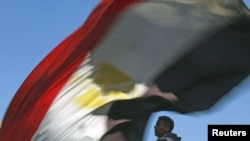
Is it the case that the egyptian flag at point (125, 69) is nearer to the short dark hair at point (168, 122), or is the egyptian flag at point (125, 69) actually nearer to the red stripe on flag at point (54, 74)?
the red stripe on flag at point (54, 74)

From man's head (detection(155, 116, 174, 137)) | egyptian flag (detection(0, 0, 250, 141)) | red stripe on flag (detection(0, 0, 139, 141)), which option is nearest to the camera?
egyptian flag (detection(0, 0, 250, 141))

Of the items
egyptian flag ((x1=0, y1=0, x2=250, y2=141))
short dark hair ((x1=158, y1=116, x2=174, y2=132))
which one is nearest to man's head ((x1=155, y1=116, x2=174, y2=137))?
short dark hair ((x1=158, y1=116, x2=174, y2=132))

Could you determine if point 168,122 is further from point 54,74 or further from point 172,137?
point 54,74

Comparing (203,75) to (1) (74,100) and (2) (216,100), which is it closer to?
(2) (216,100)

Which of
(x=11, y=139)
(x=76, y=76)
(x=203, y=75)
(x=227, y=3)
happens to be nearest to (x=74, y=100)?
(x=76, y=76)

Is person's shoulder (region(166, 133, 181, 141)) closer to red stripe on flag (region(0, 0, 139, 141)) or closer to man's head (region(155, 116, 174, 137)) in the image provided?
man's head (region(155, 116, 174, 137))

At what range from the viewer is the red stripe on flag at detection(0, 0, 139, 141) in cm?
1223

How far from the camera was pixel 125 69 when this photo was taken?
40.0 ft

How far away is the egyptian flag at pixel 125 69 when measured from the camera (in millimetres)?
11734

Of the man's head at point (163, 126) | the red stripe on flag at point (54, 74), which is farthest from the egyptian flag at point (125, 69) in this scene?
the man's head at point (163, 126)

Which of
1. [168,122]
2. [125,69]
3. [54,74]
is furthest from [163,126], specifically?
[54,74]

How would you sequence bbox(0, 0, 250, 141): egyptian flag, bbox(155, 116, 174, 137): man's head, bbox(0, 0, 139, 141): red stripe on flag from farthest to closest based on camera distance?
bbox(0, 0, 139, 141): red stripe on flag → bbox(155, 116, 174, 137): man's head → bbox(0, 0, 250, 141): egyptian flag

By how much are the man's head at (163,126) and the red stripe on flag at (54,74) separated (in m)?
1.69

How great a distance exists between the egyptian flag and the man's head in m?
0.35
